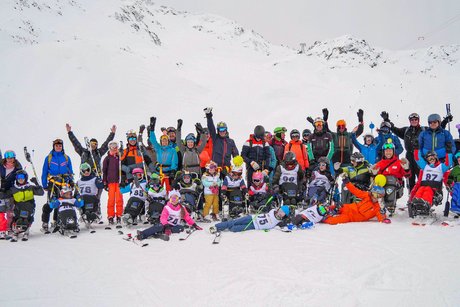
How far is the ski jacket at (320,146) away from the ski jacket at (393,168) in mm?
1264

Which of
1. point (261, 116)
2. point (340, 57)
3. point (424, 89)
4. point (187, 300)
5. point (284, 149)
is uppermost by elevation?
point (340, 57)

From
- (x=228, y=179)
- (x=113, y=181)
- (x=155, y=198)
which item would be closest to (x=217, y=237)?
(x=228, y=179)

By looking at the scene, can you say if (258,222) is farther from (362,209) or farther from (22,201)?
(22,201)

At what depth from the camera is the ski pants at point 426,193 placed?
23.5 feet

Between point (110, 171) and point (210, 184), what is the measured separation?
2.51 metres

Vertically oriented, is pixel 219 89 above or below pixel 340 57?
below

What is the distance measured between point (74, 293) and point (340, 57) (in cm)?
5424

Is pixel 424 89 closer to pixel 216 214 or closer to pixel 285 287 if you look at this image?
pixel 216 214

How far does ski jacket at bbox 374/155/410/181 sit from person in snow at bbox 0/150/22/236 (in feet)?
27.6

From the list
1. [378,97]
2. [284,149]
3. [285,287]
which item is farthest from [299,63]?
[285,287]

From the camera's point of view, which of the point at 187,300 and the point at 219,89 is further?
the point at 219,89

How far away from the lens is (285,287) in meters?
4.32

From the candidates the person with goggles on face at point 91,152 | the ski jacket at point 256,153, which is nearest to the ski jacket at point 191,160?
the ski jacket at point 256,153

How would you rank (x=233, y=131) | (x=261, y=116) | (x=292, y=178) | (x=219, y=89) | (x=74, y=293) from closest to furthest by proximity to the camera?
(x=74, y=293), (x=292, y=178), (x=233, y=131), (x=261, y=116), (x=219, y=89)
